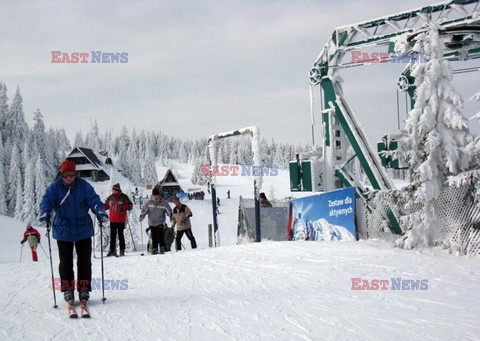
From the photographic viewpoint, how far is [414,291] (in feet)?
23.4

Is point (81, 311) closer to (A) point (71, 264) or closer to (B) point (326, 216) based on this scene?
(A) point (71, 264)

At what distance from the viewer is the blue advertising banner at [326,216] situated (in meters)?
13.0

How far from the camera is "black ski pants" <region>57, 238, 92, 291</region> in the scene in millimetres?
6062

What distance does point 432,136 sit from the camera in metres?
10.7

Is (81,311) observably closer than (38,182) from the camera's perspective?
Yes

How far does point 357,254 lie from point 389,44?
30.7 feet

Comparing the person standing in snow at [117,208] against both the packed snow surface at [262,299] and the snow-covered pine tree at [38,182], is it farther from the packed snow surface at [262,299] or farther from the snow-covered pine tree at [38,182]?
the snow-covered pine tree at [38,182]

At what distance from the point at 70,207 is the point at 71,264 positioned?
745 millimetres

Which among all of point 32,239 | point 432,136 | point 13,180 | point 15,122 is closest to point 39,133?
point 15,122

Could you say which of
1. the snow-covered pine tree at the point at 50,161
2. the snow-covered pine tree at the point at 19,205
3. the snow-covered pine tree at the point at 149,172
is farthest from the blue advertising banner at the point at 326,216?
the snow-covered pine tree at the point at 149,172

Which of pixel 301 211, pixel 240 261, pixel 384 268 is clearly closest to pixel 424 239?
pixel 384 268

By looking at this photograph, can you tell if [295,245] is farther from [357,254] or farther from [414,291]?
[414,291]

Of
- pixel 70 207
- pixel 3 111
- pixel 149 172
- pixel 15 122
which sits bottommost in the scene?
pixel 70 207

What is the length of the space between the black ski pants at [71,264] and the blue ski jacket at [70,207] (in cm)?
10
